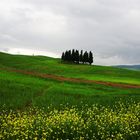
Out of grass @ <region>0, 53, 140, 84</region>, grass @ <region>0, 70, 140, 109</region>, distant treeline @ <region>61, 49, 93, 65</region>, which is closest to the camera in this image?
grass @ <region>0, 70, 140, 109</region>

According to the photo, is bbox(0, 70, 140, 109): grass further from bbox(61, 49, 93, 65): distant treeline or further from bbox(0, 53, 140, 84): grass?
bbox(61, 49, 93, 65): distant treeline

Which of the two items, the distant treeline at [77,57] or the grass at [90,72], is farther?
the distant treeline at [77,57]

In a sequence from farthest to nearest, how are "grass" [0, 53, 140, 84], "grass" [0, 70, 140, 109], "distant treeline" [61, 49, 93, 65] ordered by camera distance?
"distant treeline" [61, 49, 93, 65] < "grass" [0, 53, 140, 84] < "grass" [0, 70, 140, 109]

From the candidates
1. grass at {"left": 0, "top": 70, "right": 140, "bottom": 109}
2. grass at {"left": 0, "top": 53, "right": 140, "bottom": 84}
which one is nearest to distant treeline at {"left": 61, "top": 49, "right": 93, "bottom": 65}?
grass at {"left": 0, "top": 53, "right": 140, "bottom": 84}

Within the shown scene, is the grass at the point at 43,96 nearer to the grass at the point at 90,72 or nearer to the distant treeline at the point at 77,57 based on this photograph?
the grass at the point at 90,72

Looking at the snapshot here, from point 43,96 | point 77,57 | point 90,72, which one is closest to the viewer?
point 43,96

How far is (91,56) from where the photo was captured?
15312 centimetres

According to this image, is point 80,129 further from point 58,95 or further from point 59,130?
point 58,95

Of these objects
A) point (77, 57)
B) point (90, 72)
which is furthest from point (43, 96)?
point (77, 57)

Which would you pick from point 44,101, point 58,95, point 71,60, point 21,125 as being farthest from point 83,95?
point 71,60

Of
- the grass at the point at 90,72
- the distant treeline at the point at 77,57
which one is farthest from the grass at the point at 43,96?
the distant treeline at the point at 77,57

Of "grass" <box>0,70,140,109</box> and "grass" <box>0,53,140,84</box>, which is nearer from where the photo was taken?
"grass" <box>0,70,140,109</box>

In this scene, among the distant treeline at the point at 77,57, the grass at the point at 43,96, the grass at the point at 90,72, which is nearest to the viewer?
the grass at the point at 43,96

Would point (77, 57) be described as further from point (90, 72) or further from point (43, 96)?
point (43, 96)
